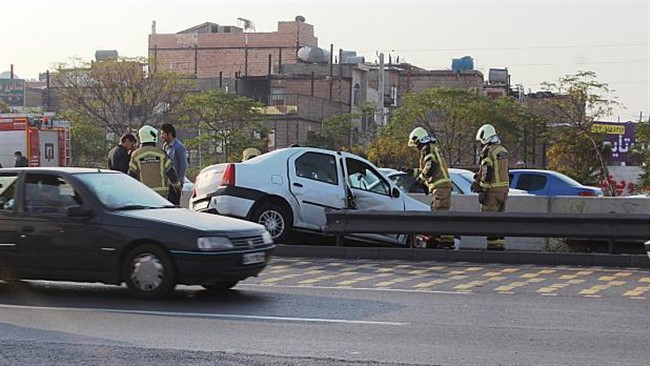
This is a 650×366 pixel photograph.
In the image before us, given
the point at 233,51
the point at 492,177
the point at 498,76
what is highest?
the point at 233,51

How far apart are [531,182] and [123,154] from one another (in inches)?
429

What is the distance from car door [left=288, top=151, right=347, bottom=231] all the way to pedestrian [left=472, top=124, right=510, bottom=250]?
2.19 meters

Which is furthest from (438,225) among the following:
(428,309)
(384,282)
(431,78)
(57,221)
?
(431,78)

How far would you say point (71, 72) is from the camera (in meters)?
59.1

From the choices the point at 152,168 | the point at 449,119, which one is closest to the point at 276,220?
the point at 152,168

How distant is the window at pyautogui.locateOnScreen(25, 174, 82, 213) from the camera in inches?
409

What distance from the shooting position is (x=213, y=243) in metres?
9.95

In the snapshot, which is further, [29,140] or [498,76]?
[498,76]

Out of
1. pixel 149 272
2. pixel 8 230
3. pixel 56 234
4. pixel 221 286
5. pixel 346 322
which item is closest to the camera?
pixel 346 322

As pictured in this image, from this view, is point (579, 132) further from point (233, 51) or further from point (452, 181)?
point (233, 51)

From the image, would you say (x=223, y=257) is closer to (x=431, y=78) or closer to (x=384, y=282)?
(x=384, y=282)

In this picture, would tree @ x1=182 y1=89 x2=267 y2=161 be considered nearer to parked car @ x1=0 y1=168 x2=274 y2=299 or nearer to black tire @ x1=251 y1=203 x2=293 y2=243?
black tire @ x1=251 y1=203 x2=293 y2=243

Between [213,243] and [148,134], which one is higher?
[148,134]

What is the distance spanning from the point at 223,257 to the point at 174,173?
14.2 feet
